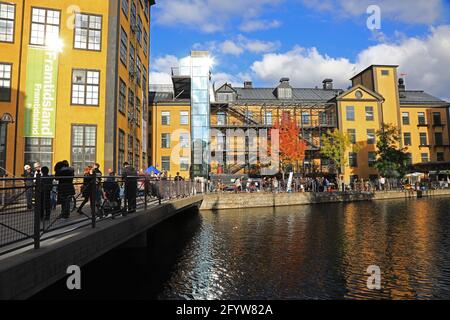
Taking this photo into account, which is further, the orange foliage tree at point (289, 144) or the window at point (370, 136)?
the window at point (370, 136)

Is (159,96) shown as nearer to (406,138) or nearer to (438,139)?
(406,138)

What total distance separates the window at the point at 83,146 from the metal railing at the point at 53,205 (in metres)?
11.8

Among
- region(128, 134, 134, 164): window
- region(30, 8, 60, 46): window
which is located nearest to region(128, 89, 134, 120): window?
region(128, 134, 134, 164): window

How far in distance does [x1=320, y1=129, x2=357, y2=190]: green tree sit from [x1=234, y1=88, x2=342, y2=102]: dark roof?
765 cm

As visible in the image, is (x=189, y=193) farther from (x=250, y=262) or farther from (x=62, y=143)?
(x=250, y=262)

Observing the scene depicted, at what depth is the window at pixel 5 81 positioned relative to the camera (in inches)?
758

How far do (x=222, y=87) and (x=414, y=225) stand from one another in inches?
1342

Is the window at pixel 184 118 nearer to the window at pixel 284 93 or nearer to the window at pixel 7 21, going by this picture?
the window at pixel 284 93

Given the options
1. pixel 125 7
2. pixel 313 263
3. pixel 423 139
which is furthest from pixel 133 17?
pixel 423 139

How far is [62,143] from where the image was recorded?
19.7m

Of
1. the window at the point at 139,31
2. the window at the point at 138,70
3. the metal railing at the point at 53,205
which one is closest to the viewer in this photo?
the metal railing at the point at 53,205

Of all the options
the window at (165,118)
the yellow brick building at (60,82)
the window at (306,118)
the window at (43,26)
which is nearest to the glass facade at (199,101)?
the window at (165,118)
